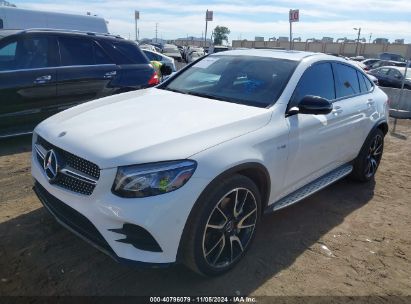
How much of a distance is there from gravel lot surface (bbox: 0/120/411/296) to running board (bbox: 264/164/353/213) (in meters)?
0.37

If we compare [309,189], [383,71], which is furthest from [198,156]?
[383,71]

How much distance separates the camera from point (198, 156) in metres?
2.70

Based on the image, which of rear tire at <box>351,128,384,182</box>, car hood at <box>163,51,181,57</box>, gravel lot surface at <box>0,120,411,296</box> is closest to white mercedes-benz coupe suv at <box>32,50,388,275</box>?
gravel lot surface at <box>0,120,411,296</box>

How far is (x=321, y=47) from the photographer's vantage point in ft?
252

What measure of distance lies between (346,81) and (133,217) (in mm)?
3313

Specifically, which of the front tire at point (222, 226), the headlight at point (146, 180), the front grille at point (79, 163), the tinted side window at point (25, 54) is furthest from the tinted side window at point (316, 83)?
the tinted side window at point (25, 54)

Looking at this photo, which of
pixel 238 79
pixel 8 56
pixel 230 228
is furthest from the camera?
pixel 8 56

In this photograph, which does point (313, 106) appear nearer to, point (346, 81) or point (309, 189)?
point (309, 189)

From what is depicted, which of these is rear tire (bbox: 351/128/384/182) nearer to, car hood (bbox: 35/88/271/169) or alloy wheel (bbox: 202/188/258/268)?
car hood (bbox: 35/88/271/169)

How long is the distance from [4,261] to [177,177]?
1668mm

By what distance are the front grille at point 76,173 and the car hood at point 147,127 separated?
0.05m

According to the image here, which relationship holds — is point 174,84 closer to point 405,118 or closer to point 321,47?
point 405,118

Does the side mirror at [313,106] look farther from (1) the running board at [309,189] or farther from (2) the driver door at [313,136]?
(1) the running board at [309,189]

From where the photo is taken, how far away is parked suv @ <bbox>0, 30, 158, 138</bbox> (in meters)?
5.78
